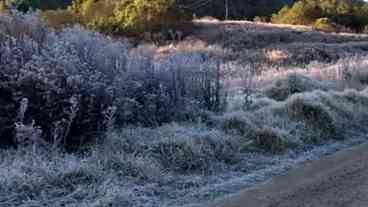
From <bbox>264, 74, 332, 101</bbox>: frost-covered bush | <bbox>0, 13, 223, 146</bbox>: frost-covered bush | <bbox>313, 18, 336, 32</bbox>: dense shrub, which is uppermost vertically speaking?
<bbox>0, 13, 223, 146</bbox>: frost-covered bush

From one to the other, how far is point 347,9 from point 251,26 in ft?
50.8

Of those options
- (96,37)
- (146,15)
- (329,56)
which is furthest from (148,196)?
(146,15)

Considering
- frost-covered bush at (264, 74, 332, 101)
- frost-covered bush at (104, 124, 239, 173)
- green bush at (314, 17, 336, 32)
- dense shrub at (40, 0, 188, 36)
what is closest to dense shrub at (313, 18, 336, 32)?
green bush at (314, 17, 336, 32)

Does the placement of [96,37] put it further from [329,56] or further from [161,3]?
[161,3]

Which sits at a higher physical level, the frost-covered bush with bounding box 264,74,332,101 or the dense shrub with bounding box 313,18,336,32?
the frost-covered bush with bounding box 264,74,332,101

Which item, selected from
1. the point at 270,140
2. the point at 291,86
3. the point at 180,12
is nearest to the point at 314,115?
the point at 270,140

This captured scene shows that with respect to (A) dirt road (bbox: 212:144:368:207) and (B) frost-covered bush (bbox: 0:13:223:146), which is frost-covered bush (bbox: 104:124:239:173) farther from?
(A) dirt road (bbox: 212:144:368:207)

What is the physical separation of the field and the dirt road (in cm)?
26

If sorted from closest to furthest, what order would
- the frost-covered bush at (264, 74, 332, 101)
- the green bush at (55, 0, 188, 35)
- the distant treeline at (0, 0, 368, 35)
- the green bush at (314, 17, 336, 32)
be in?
→ the frost-covered bush at (264, 74, 332, 101), the distant treeline at (0, 0, 368, 35), the green bush at (55, 0, 188, 35), the green bush at (314, 17, 336, 32)

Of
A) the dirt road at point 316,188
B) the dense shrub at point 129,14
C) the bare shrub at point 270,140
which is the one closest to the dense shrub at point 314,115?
the bare shrub at point 270,140

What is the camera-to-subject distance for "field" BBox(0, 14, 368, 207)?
293 inches

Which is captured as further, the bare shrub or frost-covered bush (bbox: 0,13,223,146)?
the bare shrub

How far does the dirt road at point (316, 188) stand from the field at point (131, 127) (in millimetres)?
256

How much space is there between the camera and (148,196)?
7.34 m
